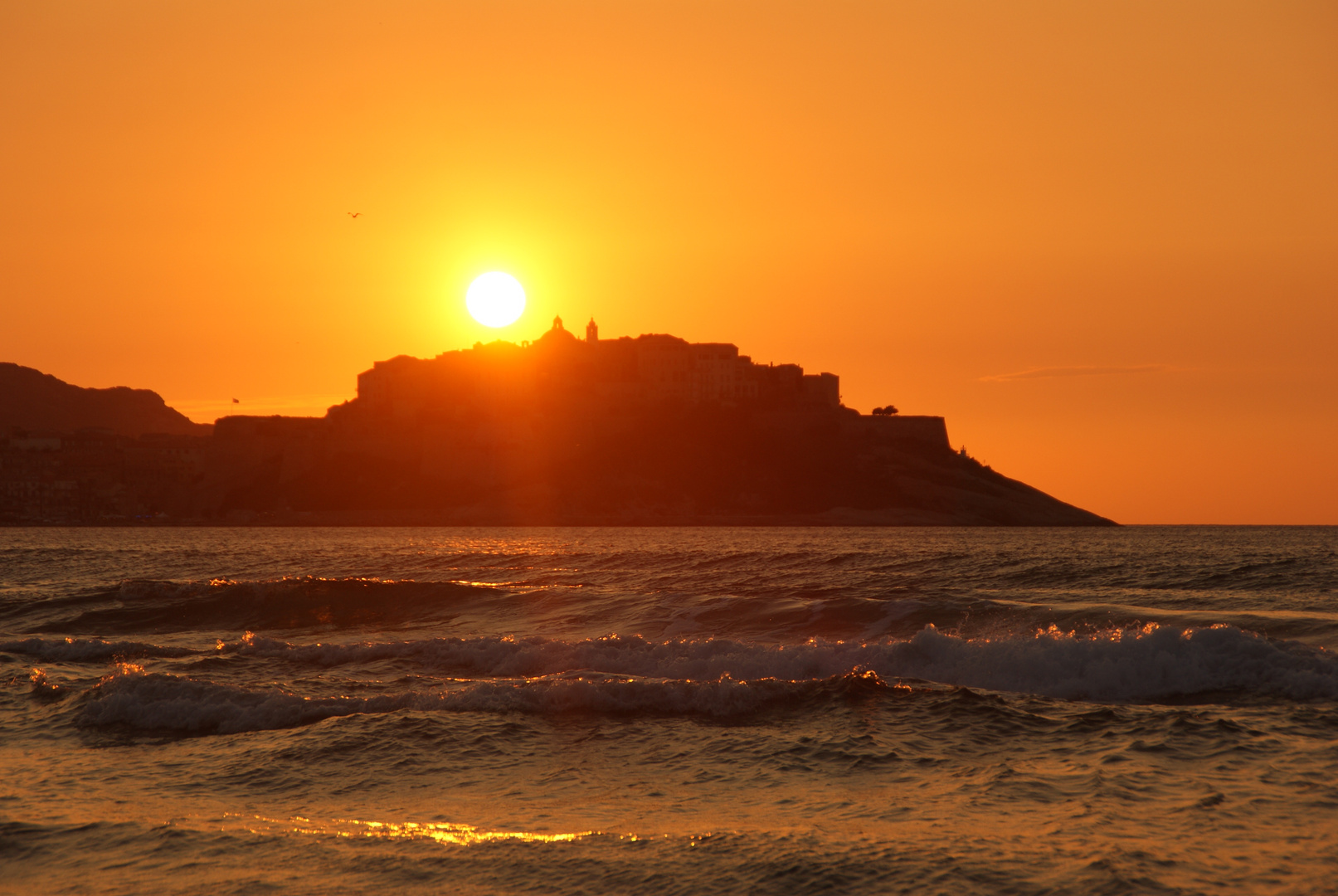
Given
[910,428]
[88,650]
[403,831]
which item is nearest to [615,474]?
[910,428]

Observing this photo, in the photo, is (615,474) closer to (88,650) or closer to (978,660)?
(88,650)

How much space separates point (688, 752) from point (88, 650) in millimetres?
12595

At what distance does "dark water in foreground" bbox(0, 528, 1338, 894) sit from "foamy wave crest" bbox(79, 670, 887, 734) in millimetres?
49

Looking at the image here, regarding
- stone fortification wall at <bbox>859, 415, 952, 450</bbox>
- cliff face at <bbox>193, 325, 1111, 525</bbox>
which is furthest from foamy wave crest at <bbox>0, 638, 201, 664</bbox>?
stone fortification wall at <bbox>859, 415, 952, 450</bbox>

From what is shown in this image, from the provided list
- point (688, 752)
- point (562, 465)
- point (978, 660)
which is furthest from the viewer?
point (562, 465)

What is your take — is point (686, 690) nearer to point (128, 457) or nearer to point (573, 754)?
point (573, 754)

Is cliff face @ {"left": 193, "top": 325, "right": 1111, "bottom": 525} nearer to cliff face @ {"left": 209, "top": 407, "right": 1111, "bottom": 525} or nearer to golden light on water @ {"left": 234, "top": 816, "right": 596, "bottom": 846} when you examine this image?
cliff face @ {"left": 209, "top": 407, "right": 1111, "bottom": 525}

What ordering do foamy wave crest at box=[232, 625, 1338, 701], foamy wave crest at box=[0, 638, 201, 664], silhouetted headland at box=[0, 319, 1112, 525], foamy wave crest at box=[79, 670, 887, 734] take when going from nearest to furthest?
foamy wave crest at box=[79, 670, 887, 734]
foamy wave crest at box=[232, 625, 1338, 701]
foamy wave crest at box=[0, 638, 201, 664]
silhouetted headland at box=[0, 319, 1112, 525]

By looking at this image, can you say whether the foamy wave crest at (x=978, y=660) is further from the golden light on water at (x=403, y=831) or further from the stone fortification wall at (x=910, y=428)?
the stone fortification wall at (x=910, y=428)

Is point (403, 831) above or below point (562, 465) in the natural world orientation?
below

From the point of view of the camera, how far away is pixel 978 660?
15.0 metres

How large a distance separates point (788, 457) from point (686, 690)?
12418 cm

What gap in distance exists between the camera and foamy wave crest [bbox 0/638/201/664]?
1775 cm

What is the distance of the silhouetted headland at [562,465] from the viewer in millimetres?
125438
